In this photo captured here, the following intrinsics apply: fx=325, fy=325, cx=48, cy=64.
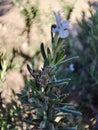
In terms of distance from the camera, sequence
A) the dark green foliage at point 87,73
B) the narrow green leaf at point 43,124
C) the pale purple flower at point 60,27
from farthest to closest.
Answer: the dark green foliage at point 87,73 < the narrow green leaf at point 43,124 < the pale purple flower at point 60,27

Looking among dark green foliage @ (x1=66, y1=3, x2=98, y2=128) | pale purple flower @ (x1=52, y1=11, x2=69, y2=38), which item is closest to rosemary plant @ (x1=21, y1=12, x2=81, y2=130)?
pale purple flower @ (x1=52, y1=11, x2=69, y2=38)

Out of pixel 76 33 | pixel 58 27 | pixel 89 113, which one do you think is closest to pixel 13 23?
pixel 76 33

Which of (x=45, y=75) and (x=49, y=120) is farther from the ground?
(x=45, y=75)

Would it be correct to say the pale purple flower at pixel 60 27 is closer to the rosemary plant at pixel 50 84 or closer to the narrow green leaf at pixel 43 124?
the rosemary plant at pixel 50 84

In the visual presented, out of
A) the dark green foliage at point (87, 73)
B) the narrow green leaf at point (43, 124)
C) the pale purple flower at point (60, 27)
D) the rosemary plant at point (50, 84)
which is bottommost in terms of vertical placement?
the dark green foliage at point (87, 73)

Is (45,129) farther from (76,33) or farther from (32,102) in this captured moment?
(76,33)

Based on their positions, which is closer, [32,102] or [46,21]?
[32,102]

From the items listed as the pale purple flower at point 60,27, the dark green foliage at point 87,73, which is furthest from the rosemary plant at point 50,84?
the dark green foliage at point 87,73

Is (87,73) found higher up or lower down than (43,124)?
lower down

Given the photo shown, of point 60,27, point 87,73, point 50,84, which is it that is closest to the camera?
point 60,27

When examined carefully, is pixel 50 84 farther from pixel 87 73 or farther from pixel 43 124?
pixel 87 73

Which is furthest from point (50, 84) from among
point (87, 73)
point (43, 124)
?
point (87, 73)
